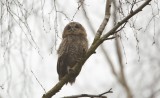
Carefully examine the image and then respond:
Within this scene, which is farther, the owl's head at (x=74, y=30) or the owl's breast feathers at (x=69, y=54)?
the owl's head at (x=74, y=30)

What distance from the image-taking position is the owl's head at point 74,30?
4164 millimetres

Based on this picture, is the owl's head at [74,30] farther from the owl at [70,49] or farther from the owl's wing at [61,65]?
the owl's wing at [61,65]

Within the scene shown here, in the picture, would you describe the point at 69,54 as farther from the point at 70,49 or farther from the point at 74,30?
the point at 74,30

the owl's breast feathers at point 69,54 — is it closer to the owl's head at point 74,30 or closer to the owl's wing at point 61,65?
the owl's wing at point 61,65

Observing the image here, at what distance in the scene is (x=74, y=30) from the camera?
420cm

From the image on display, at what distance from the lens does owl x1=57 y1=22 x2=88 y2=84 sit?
388 centimetres

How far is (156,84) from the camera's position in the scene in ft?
14.1

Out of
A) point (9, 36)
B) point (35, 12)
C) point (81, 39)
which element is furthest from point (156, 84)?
point (9, 36)

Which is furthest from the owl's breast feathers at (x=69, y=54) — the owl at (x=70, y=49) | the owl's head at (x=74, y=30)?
the owl's head at (x=74, y=30)

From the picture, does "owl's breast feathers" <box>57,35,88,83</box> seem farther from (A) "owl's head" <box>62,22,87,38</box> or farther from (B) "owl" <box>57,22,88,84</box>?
(A) "owl's head" <box>62,22,87,38</box>

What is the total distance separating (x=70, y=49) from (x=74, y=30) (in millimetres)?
322

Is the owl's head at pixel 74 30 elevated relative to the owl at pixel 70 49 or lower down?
elevated

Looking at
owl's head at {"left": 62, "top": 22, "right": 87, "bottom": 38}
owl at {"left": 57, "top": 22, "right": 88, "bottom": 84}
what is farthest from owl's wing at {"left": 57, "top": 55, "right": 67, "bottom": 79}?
owl's head at {"left": 62, "top": 22, "right": 87, "bottom": 38}

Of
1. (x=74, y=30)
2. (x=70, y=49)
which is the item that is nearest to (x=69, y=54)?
(x=70, y=49)
